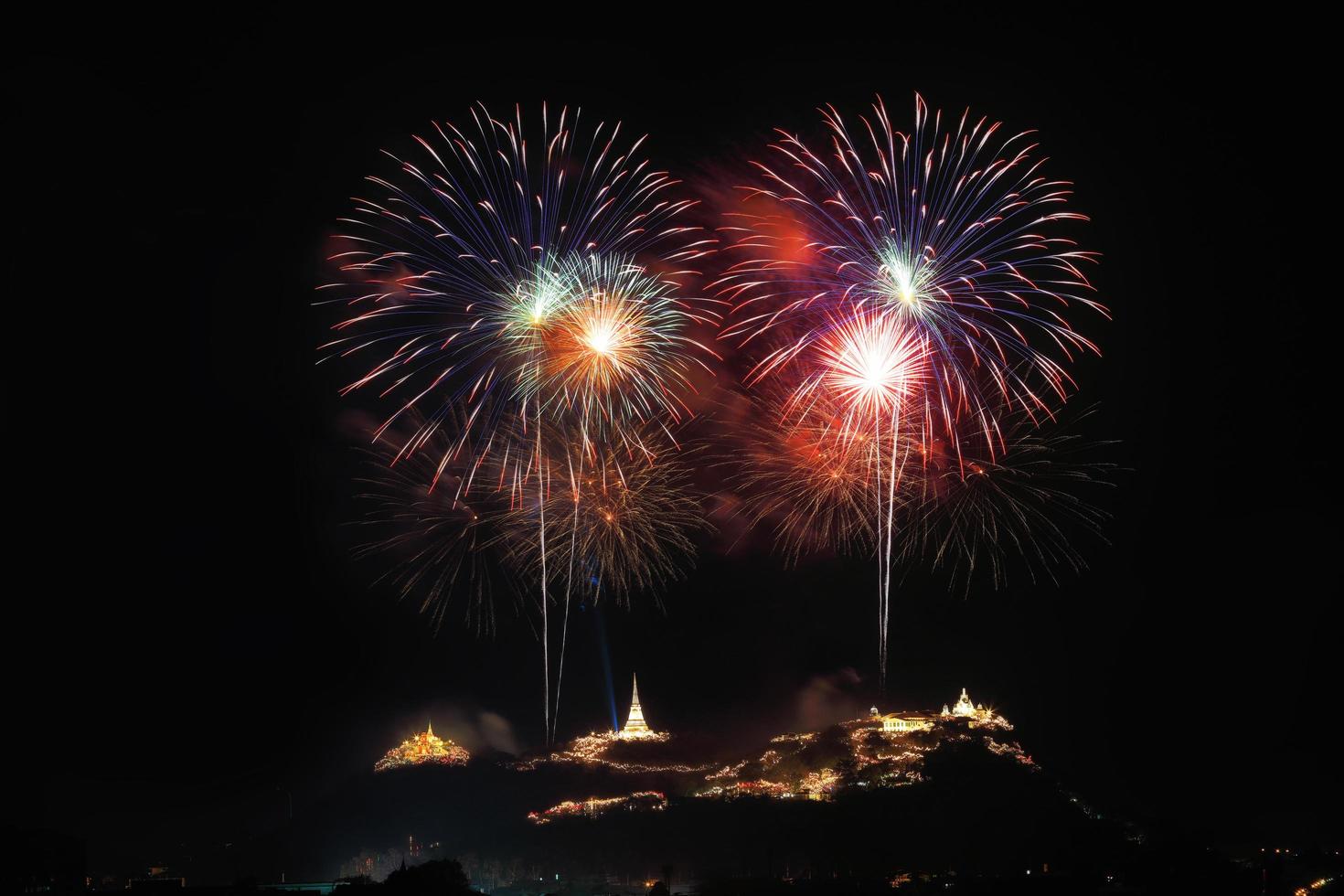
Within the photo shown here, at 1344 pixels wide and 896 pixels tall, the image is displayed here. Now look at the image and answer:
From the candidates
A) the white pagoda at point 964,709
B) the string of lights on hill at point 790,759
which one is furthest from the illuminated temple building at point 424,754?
Result: the white pagoda at point 964,709

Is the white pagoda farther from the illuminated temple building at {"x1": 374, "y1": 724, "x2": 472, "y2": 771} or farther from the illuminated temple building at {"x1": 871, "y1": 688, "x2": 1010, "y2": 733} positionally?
the illuminated temple building at {"x1": 374, "y1": 724, "x2": 472, "y2": 771}

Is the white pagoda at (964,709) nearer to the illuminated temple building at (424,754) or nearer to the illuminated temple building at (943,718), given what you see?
the illuminated temple building at (943,718)

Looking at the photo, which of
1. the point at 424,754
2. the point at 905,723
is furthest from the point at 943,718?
the point at 424,754

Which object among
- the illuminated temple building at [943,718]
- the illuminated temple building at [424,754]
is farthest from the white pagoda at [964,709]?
the illuminated temple building at [424,754]

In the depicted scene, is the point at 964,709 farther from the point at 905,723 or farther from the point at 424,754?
the point at 424,754

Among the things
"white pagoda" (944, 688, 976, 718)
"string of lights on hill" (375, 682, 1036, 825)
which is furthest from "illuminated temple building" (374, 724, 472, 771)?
"white pagoda" (944, 688, 976, 718)

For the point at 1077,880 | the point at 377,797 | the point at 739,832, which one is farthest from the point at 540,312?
the point at 377,797

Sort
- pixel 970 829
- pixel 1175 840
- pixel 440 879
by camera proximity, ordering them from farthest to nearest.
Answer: pixel 970 829
pixel 1175 840
pixel 440 879

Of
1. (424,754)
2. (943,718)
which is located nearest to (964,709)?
(943,718)

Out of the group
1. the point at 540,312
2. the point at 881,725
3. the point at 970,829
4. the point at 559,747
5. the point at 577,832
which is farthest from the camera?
the point at 559,747

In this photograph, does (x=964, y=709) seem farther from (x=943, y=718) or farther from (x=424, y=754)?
(x=424, y=754)

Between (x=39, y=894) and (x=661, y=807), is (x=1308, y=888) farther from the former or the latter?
(x=39, y=894)
